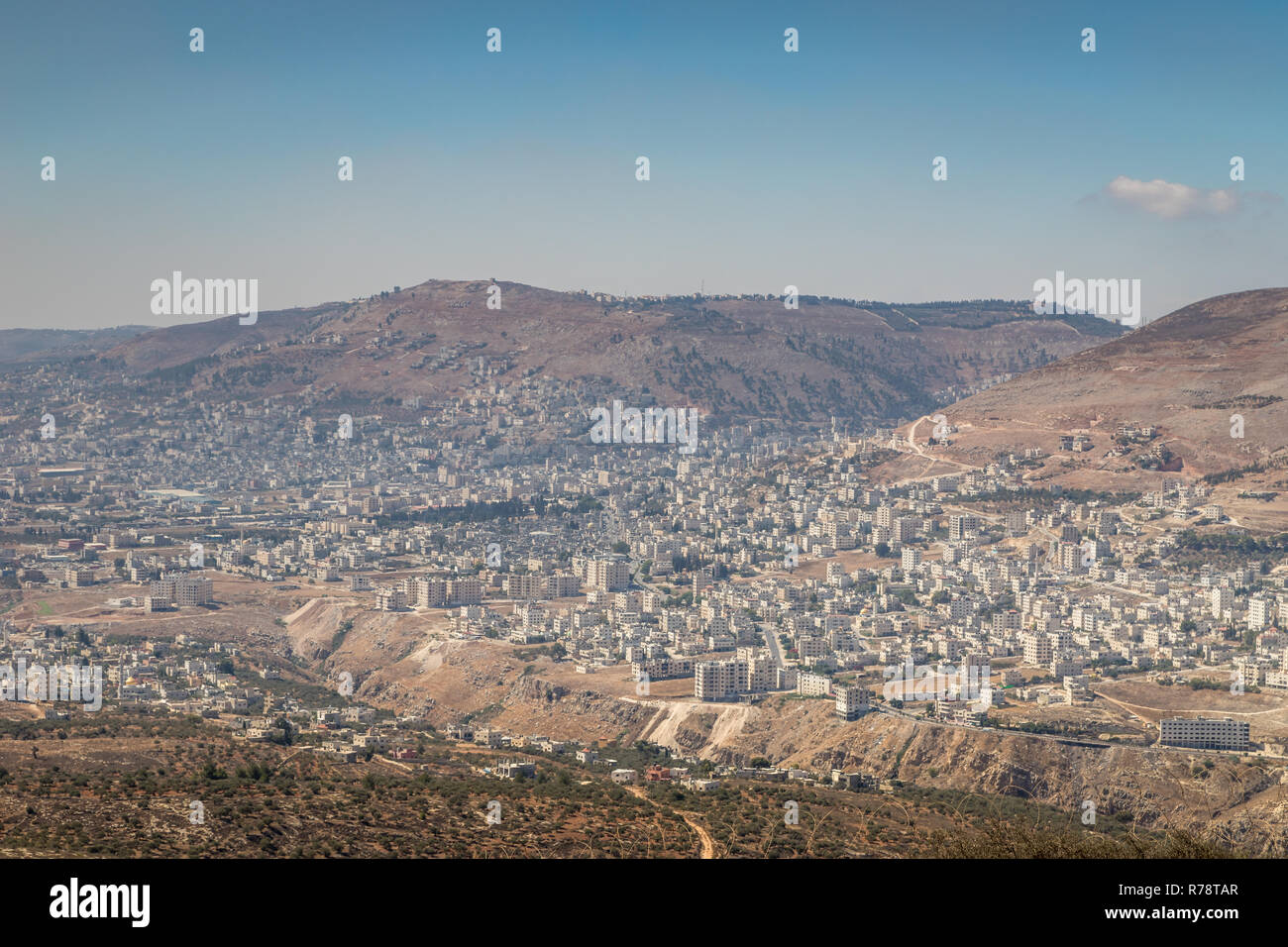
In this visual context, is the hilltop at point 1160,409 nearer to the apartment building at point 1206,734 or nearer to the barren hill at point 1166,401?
the barren hill at point 1166,401

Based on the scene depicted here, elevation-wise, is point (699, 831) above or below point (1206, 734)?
above

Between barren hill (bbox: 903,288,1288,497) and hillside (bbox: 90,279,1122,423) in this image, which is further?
hillside (bbox: 90,279,1122,423)

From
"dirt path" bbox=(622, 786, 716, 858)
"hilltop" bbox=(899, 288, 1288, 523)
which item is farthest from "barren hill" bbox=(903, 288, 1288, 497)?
"dirt path" bbox=(622, 786, 716, 858)

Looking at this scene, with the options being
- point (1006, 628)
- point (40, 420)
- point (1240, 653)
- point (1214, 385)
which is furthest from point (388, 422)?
point (1240, 653)

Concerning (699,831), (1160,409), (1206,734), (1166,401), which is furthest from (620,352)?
(699,831)

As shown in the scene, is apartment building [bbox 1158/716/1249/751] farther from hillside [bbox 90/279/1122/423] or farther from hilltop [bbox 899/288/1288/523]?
hillside [bbox 90/279/1122/423]

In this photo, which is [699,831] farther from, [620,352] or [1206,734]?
[620,352]

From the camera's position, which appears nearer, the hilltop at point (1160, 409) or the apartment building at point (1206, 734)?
the apartment building at point (1206, 734)

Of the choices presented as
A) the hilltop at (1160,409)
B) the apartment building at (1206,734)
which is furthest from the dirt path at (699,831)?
the hilltop at (1160,409)

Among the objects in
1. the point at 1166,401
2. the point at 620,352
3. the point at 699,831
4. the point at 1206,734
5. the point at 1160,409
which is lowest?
the point at 1206,734
